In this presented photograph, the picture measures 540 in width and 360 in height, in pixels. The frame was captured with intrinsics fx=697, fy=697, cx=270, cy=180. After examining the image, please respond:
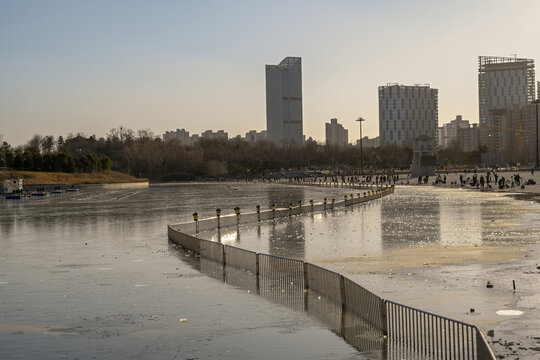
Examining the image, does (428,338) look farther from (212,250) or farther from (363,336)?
(212,250)

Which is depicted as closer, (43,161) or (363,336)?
(363,336)

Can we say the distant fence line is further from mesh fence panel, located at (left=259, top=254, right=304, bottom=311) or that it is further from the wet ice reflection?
the wet ice reflection

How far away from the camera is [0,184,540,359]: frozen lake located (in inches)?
500

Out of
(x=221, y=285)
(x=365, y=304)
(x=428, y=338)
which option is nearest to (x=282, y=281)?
(x=221, y=285)

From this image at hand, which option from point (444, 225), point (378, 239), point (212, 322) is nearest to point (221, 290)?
point (212, 322)

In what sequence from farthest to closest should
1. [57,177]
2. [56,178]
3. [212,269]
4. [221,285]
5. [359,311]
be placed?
[57,177], [56,178], [212,269], [221,285], [359,311]

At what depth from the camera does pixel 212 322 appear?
14164mm

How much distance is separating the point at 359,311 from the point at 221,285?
5.31 metres

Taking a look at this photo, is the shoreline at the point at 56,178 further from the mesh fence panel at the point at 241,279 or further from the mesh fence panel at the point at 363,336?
the mesh fence panel at the point at 363,336

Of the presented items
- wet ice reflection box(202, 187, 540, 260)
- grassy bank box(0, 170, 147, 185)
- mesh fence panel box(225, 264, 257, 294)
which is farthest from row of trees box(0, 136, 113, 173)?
mesh fence panel box(225, 264, 257, 294)

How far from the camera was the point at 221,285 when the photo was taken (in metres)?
18.5

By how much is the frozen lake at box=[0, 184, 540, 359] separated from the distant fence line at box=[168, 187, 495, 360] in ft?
2.01

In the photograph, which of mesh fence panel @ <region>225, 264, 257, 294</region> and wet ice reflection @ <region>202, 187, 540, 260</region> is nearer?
mesh fence panel @ <region>225, 264, 257, 294</region>

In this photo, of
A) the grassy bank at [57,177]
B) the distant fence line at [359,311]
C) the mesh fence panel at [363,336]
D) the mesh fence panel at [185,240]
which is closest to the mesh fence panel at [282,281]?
the distant fence line at [359,311]
